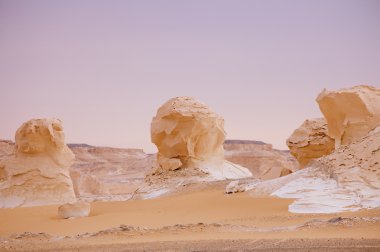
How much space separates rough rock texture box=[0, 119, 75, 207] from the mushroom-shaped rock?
6028 mm

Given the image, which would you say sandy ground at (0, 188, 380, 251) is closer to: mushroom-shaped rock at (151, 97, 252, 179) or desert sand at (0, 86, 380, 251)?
desert sand at (0, 86, 380, 251)

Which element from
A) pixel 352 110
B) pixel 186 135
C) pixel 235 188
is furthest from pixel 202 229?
pixel 186 135

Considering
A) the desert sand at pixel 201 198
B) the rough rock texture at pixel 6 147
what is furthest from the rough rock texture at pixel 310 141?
the rough rock texture at pixel 6 147

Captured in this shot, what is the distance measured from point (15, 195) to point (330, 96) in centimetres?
1098

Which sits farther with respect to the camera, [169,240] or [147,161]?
[147,161]

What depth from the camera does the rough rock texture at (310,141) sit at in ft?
72.0

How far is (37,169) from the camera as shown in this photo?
13.8m

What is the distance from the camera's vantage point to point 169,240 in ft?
24.1

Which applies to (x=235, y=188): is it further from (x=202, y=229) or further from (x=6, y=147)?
(x=6, y=147)

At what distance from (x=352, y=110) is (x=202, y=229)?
9207 mm

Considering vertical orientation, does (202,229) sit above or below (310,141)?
below

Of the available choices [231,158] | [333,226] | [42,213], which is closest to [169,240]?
[333,226]

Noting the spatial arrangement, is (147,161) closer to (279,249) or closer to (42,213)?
(42,213)

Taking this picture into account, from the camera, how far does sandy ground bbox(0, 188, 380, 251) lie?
6.58 metres
